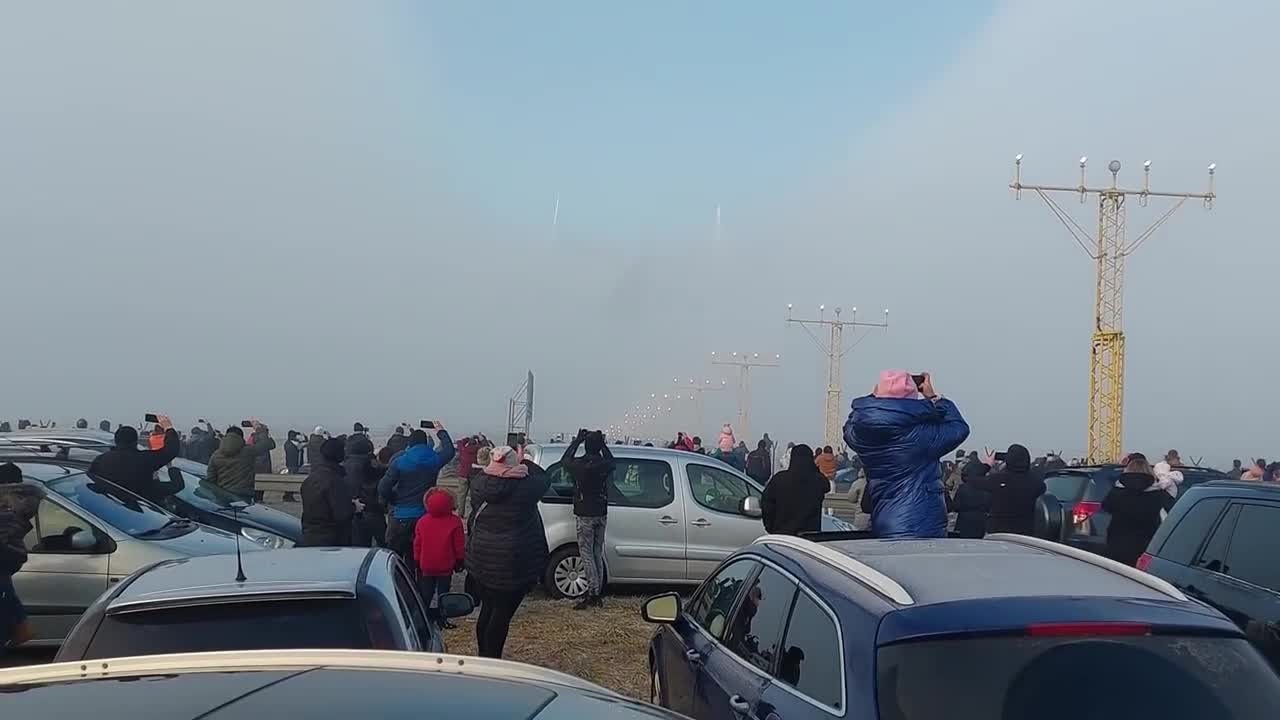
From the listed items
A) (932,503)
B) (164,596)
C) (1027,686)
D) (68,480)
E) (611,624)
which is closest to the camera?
(1027,686)

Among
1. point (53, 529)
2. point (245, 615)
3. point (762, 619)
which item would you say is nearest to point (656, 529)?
point (53, 529)

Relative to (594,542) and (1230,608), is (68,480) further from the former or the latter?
(1230,608)

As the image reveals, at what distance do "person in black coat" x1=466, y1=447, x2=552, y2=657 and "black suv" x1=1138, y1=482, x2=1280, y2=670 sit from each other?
406cm

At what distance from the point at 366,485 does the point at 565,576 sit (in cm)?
227

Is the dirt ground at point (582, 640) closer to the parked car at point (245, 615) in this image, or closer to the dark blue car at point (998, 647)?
the parked car at point (245, 615)

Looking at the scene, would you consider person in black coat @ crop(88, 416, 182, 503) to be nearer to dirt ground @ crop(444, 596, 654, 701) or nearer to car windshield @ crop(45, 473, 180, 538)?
car windshield @ crop(45, 473, 180, 538)

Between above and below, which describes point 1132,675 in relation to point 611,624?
above

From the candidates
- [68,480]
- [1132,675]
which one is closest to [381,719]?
[1132,675]

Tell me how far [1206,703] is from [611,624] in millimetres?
7796

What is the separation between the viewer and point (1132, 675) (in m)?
3.27

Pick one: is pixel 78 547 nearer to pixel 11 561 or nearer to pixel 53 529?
pixel 53 529

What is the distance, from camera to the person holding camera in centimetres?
1100

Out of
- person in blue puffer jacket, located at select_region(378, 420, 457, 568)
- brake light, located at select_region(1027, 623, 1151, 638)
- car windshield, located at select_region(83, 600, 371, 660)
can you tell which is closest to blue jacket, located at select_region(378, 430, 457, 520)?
person in blue puffer jacket, located at select_region(378, 420, 457, 568)

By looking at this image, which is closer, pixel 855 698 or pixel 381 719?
pixel 381 719
